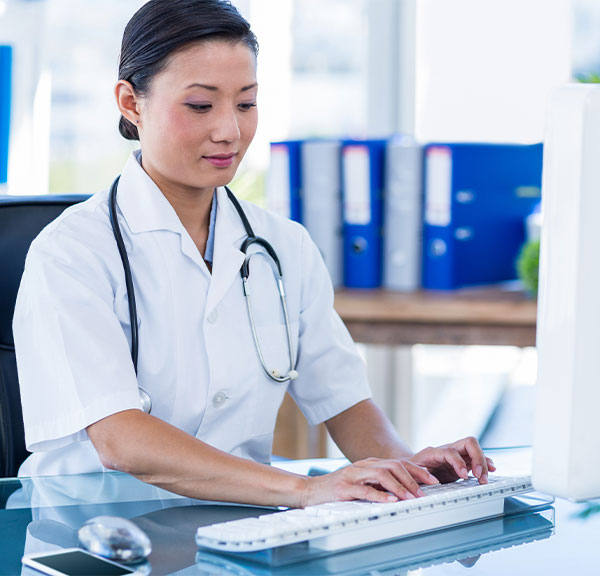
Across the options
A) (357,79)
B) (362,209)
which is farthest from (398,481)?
(357,79)

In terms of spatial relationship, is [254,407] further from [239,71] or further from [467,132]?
[467,132]

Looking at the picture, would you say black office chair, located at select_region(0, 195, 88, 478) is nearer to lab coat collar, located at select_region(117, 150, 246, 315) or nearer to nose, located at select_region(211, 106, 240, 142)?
lab coat collar, located at select_region(117, 150, 246, 315)

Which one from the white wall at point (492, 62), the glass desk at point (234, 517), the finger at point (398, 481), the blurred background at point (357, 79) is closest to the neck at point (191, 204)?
the glass desk at point (234, 517)

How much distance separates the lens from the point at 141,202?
1.46m

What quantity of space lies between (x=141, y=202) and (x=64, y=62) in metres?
1.91

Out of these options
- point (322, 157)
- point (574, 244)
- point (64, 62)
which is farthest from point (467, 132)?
point (574, 244)

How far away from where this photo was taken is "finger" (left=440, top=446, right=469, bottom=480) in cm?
119

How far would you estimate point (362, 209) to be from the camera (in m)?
2.76

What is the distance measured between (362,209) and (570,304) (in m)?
2.05

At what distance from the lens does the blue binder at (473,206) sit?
2.73 meters

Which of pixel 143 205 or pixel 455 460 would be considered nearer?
pixel 455 460

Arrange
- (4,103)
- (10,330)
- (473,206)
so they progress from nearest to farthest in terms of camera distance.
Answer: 1. (10,330)
2. (473,206)
3. (4,103)

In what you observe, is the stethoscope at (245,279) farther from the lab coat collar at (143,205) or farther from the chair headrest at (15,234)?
the chair headrest at (15,234)

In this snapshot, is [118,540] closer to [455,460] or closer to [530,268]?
[455,460]
